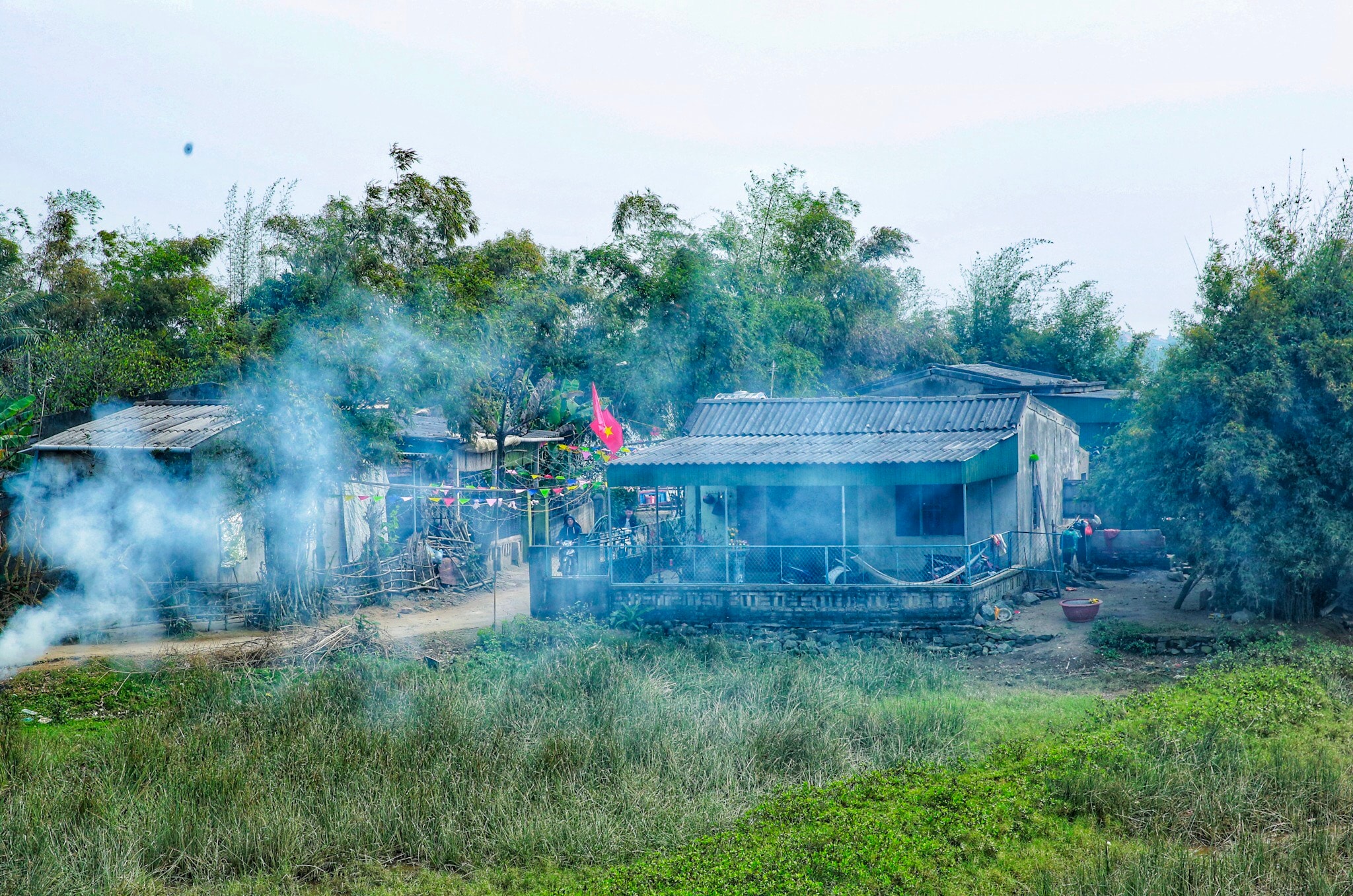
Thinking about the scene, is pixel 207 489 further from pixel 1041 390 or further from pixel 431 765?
pixel 1041 390

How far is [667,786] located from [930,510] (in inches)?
379

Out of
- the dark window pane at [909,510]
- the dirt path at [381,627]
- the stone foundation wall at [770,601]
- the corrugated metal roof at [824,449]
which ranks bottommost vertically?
the dirt path at [381,627]

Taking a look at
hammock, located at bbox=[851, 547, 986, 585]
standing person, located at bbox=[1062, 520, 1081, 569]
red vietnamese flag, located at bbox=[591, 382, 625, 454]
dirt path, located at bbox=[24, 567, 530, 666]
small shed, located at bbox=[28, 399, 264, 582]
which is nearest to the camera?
dirt path, located at bbox=[24, 567, 530, 666]

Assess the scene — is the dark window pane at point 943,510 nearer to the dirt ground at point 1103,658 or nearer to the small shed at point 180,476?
the dirt ground at point 1103,658

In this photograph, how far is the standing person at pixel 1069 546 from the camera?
1878 cm

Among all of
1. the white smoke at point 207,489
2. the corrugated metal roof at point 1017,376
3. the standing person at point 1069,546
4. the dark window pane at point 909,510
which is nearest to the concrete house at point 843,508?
the dark window pane at point 909,510

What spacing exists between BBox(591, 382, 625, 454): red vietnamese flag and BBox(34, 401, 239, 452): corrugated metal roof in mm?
Answer: 6185

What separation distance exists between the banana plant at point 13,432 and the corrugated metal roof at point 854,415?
1177cm

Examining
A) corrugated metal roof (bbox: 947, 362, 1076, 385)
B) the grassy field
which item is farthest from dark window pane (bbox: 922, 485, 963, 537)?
corrugated metal roof (bbox: 947, 362, 1076, 385)

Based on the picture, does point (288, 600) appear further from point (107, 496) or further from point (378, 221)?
point (378, 221)

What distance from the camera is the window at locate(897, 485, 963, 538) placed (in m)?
16.7

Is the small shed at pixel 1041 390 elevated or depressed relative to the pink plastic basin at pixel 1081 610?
elevated

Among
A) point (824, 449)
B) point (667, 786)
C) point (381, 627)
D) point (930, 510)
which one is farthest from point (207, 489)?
point (930, 510)

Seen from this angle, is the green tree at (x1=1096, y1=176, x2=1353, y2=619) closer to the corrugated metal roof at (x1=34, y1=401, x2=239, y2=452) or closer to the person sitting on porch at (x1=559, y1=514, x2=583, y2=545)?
the person sitting on porch at (x1=559, y1=514, x2=583, y2=545)
